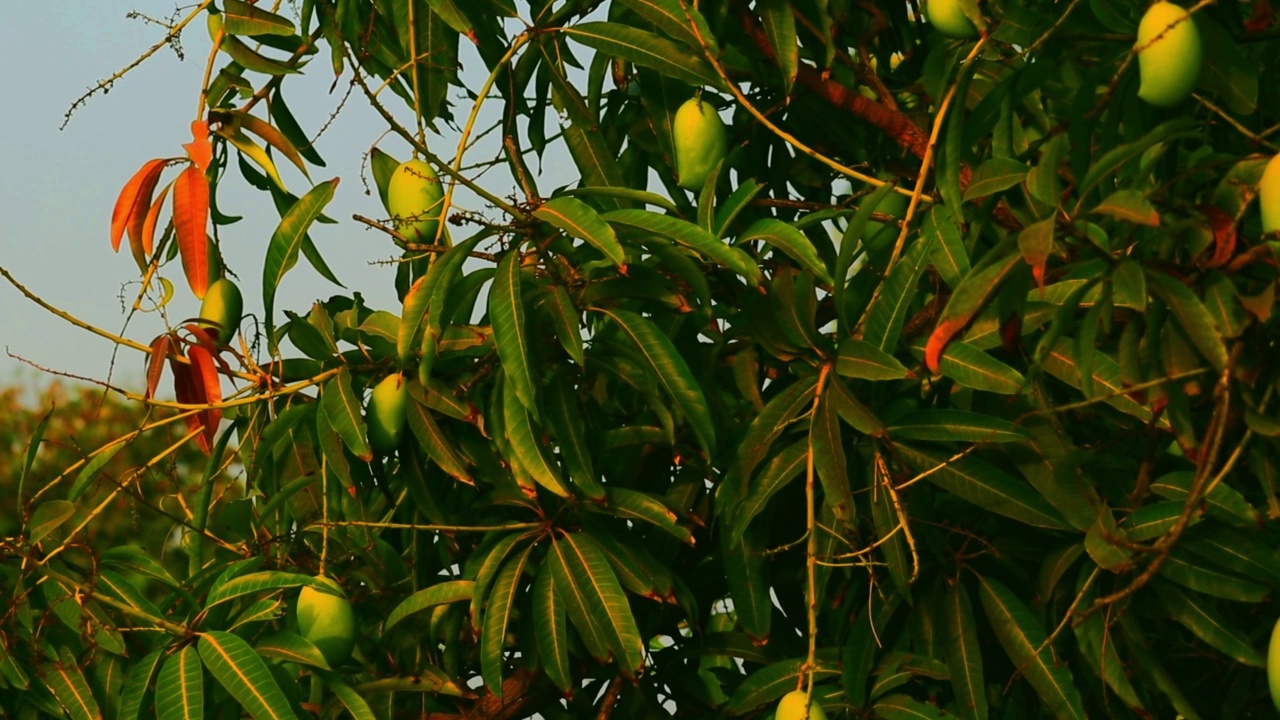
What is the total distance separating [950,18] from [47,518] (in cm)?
110

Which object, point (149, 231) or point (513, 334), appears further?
point (149, 231)

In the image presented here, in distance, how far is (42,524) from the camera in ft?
5.08

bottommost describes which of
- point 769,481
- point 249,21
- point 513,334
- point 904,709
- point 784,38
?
point 904,709

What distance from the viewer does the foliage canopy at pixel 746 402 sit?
1146mm

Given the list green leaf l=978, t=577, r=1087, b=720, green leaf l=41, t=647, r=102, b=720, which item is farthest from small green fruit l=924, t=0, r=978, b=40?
green leaf l=41, t=647, r=102, b=720

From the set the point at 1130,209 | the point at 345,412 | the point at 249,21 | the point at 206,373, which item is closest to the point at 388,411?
the point at 345,412

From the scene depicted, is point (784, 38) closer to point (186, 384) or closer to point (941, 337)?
point (941, 337)

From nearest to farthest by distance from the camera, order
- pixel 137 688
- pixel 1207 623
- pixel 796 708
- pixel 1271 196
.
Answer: pixel 1271 196, pixel 796 708, pixel 1207 623, pixel 137 688

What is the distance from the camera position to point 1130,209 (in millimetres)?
927

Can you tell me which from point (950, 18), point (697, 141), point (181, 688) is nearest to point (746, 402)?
point (697, 141)

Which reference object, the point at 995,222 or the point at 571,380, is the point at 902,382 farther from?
the point at 571,380

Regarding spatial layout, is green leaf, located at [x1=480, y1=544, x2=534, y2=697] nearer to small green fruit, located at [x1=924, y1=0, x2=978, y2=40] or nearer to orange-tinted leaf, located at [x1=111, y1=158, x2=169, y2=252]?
orange-tinted leaf, located at [x1=111, y1=158, x2=169, y2=252]

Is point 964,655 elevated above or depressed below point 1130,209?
below

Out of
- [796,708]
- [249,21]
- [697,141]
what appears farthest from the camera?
[249,21]
